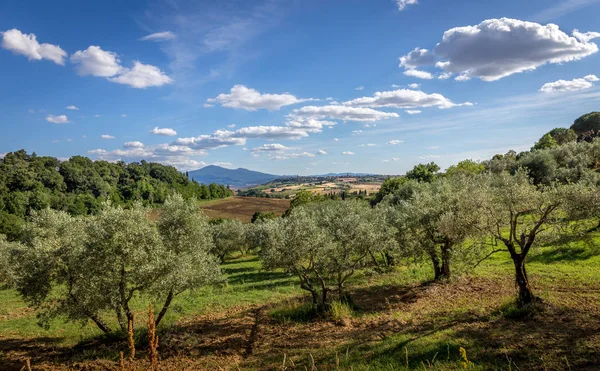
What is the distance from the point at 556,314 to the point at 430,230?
33.1 feet

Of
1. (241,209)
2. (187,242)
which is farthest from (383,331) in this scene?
(241,209)

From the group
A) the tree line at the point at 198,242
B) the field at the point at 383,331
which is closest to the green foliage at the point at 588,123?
the field at the point at 383,331

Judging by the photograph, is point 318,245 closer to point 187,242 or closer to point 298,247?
point 298,247

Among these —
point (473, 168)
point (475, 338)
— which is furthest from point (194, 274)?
point (473, 168)

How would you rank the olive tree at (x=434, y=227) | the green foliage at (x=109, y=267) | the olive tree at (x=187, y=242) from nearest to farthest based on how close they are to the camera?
the green foliage at (x=109, y=267), the olive tree at (x=187, y=242), the olive tree at (x=434, y=227)

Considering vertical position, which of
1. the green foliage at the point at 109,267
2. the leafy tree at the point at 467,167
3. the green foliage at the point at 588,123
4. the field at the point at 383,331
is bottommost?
the field at the point at 383,331

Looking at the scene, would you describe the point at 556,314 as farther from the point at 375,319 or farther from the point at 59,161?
the point at 59,161

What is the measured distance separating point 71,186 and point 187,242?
151907 millimetres

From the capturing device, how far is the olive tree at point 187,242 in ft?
62.4

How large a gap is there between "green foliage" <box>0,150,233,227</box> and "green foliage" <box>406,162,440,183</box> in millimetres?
68423

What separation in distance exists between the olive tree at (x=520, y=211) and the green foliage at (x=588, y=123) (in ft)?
613

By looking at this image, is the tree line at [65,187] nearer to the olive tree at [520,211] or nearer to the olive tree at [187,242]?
the olive tree at [187,242]

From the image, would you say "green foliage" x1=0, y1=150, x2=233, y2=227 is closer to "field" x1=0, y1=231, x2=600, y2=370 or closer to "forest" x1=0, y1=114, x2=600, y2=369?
"field" x1=0, y1=231, x2=600, y2=370

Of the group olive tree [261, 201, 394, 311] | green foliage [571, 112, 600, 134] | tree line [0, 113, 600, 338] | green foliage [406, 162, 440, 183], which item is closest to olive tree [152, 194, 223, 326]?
tree line [0, 113, 600, 338]
